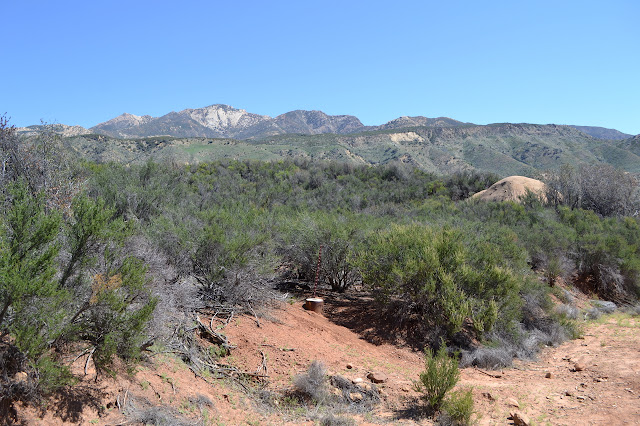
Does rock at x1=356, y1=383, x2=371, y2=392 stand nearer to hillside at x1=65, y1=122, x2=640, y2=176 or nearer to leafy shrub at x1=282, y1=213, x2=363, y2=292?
leafy shrub at x1=282, y1=213, x2=363, y2=292

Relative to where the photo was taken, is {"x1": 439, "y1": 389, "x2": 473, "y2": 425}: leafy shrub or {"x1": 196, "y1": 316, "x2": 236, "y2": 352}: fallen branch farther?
{"x1": 196, "y1": 316, "x2": 236, "y2": 352}: fallen branch

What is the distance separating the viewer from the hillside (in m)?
61.6

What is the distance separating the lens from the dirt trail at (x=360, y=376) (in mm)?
5512

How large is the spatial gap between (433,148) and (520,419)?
8371cm

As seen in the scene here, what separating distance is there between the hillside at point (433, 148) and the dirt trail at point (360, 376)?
48173 mm

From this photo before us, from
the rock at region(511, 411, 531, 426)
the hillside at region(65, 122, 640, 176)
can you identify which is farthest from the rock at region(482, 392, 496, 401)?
the hillside at region(65, 122, 640, 176)

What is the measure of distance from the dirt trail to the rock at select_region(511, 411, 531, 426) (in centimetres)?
14

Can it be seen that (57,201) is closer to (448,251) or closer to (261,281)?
(261,281)

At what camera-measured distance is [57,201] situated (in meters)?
8.46

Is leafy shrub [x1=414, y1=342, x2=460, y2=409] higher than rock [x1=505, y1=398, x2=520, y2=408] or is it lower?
higher

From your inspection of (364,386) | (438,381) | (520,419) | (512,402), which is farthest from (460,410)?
(364,386)

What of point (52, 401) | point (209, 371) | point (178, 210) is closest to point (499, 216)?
point (178, 210)

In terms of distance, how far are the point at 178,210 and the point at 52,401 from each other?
32.6 feet

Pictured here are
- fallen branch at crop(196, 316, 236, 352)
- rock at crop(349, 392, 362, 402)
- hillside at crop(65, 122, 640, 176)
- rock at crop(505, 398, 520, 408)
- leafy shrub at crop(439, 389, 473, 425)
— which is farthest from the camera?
hillside at crop(65, 122, 640, 176)
